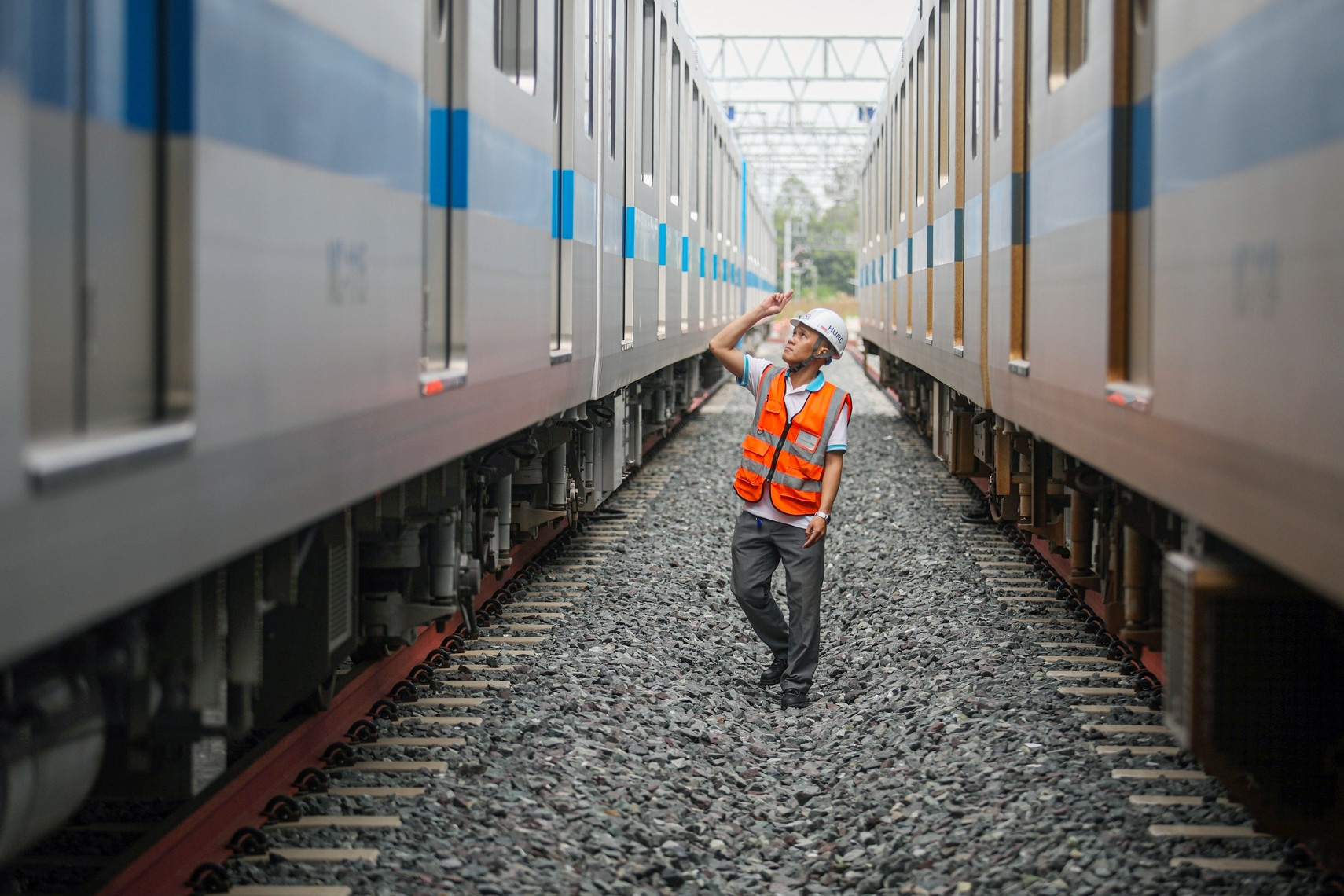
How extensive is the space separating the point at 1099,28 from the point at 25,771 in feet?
11.4

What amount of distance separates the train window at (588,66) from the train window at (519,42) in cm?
122

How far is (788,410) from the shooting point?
544 cm

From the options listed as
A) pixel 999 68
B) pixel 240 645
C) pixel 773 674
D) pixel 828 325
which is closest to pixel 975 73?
pixel 999 68

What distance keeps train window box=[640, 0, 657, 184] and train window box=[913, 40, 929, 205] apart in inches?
91.7

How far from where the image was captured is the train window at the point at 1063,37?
4.84 m

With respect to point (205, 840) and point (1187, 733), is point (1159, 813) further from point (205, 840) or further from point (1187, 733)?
point (205, 840)

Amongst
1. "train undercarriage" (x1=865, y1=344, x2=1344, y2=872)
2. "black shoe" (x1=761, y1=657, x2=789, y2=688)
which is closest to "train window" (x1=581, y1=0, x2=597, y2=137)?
"black shoe" (x1=761, y1=657, x2=789, y2=688)

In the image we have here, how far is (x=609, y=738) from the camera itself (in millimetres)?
4883

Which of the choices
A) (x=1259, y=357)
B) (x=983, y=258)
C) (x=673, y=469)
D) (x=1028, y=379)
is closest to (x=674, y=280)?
(x=673, y=469)

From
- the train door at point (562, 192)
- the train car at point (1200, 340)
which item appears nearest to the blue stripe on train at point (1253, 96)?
the train car at point (1200, 340)

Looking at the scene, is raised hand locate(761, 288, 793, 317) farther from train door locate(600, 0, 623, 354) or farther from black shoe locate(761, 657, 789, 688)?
train door locate(600, 0, 623, 354)

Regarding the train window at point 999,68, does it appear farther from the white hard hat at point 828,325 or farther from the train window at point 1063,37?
the white hard hat at point 828,325

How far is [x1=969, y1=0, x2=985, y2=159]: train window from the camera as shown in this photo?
7287 millimetres

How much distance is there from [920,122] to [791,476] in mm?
6323
